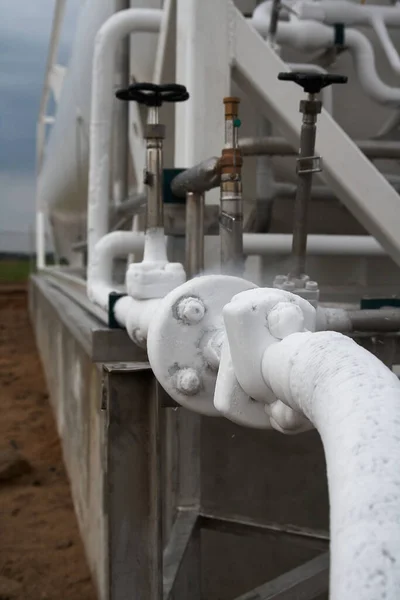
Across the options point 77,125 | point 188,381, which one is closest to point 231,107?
point 188,381

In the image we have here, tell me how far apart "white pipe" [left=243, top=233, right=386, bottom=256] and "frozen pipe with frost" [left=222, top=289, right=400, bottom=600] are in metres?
1.38

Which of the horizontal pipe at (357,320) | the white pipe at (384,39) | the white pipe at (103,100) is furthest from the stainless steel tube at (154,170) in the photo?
the white pipe at (384,39)

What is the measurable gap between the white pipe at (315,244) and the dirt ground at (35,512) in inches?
58.7

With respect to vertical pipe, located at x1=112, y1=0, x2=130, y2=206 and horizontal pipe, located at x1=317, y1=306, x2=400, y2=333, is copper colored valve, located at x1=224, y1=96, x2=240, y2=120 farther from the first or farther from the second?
vertical pipe, located at x1=112, y1=0, x2=130, y2=206

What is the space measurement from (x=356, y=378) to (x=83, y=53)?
17.6 ft

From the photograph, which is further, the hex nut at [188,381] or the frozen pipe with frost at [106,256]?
the frozen pipe with frost at [106,256]

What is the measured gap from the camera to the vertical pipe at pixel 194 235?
73.2 inches

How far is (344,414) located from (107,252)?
1893 mm

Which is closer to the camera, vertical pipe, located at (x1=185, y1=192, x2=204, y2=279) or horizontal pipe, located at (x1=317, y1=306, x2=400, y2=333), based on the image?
horizontal pipe, located at (x1=317, y1=306, x2=400, y2=333)

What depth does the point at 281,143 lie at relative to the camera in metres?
2.32

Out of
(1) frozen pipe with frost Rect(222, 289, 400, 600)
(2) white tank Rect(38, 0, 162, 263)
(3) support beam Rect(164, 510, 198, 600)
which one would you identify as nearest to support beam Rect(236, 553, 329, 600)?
(3) support beam Rect(164, 510, 198, 600)

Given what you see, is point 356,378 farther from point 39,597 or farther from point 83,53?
point 83,53

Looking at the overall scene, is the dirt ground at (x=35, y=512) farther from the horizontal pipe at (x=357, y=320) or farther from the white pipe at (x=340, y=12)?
the white pipe at (x=340, y=12)

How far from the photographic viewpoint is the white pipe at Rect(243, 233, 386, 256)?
2.38 meters
